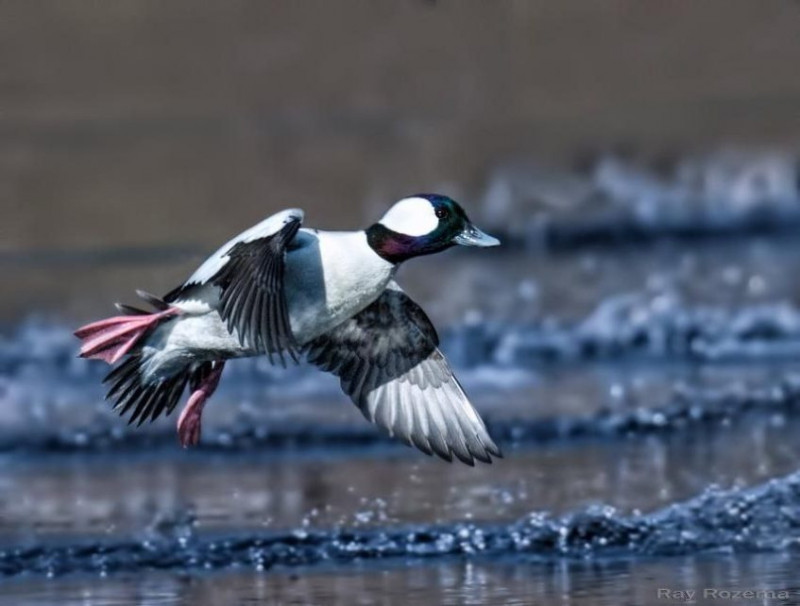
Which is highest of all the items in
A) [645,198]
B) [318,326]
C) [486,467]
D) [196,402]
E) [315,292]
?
[645,198]

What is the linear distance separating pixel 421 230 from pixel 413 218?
45mm

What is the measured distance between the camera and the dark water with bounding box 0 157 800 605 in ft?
23.9

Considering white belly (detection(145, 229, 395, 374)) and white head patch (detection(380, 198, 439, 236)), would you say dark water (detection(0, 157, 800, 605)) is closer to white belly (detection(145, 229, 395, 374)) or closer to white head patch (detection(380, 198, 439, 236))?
white belly (detection(145, 229, 395, 374))

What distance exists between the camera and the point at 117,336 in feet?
21.0

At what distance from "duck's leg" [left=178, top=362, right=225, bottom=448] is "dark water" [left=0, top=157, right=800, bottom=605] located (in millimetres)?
603

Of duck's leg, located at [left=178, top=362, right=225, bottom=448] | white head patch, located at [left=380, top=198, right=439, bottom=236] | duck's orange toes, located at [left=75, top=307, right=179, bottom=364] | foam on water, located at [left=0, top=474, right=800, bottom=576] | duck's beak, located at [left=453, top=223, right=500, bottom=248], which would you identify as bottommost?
foam on water, located at [left=0, top=474, right=800, bottom=576]

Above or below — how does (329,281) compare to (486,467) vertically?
above

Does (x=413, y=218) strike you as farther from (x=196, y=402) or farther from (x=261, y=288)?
(x=196, y=402)

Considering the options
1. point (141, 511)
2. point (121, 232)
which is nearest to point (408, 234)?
point (141, 511)

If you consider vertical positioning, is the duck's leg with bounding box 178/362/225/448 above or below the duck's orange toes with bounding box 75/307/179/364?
below

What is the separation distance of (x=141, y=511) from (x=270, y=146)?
26.1 feet

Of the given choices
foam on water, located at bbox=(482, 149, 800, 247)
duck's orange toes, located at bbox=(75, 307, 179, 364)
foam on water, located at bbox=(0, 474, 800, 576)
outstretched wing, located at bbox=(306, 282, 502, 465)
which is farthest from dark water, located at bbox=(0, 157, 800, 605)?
duck's orange toes, located at bbox=(75, 307, 179, 364)

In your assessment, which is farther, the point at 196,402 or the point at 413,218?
the point at 196,402

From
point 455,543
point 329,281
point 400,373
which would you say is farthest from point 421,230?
point 455,543
